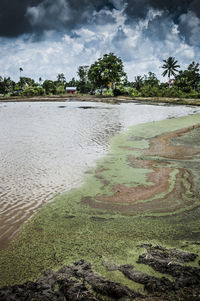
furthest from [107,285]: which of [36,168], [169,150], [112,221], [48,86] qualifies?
[48,86]

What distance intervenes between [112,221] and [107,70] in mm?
60192

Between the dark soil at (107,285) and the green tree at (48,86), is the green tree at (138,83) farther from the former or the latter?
the dark soil at (107,285)

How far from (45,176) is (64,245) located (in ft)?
11.1

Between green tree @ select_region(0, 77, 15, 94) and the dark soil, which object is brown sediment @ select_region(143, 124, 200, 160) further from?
green tree @ select_region(0, 77, 15, 94)

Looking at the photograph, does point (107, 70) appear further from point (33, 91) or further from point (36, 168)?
point (36, 168)

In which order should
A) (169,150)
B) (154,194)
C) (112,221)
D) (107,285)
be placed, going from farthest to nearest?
(169,150), (154,194), (112,221), (107,285)

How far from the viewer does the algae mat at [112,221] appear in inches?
126

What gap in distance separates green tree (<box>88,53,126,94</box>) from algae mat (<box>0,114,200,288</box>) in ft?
190

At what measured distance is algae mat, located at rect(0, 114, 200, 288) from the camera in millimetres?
3199

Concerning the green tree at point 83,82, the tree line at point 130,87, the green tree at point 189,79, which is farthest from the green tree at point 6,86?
the green tree at point 189,79

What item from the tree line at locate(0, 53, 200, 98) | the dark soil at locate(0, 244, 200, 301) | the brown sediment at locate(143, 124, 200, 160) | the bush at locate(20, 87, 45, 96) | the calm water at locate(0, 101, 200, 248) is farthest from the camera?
the bush at locate(20, 87, 45, 96)

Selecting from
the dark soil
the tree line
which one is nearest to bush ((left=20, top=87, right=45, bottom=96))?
the tree line

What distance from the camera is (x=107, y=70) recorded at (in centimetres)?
6003

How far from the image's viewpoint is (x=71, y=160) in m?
8.21
